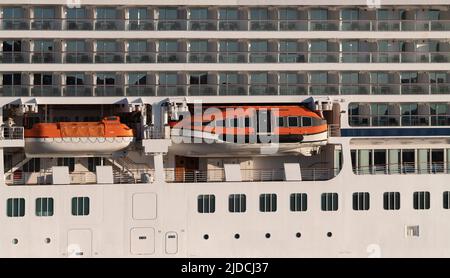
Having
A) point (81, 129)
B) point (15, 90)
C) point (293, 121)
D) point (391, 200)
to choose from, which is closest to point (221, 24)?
point (293, 121)

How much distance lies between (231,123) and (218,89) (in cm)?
121

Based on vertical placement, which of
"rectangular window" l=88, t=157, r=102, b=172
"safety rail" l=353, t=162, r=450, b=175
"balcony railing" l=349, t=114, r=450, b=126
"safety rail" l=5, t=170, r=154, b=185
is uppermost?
"balcony railing" l=349, t=114, r=450, b=126

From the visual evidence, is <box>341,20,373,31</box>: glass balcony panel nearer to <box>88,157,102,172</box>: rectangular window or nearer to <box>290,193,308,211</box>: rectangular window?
<box>290,193,308,211</box>: rectangular window

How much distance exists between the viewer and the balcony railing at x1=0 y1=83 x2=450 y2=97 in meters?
36.4

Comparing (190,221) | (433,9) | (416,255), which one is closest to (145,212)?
(190,221)

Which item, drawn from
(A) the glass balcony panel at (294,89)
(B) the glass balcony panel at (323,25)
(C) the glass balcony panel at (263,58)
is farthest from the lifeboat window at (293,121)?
(B) the glass balcony panel at (323,25)

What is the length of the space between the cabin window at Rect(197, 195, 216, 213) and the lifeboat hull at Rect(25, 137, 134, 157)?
294 cm

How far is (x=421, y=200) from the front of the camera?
3716 centimetres

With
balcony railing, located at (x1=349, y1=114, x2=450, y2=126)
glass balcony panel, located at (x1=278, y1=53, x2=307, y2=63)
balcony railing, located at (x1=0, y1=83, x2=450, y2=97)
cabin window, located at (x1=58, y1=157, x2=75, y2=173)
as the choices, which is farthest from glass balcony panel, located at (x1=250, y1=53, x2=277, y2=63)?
cabin window, located at (x1=58, y1=157, x2=75, y2=173)

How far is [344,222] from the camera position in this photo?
36.6 metres

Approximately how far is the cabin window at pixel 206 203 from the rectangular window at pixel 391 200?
215 inches

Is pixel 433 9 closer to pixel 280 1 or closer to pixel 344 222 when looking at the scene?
pixel 280 1

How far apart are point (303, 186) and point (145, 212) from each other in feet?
16.4
